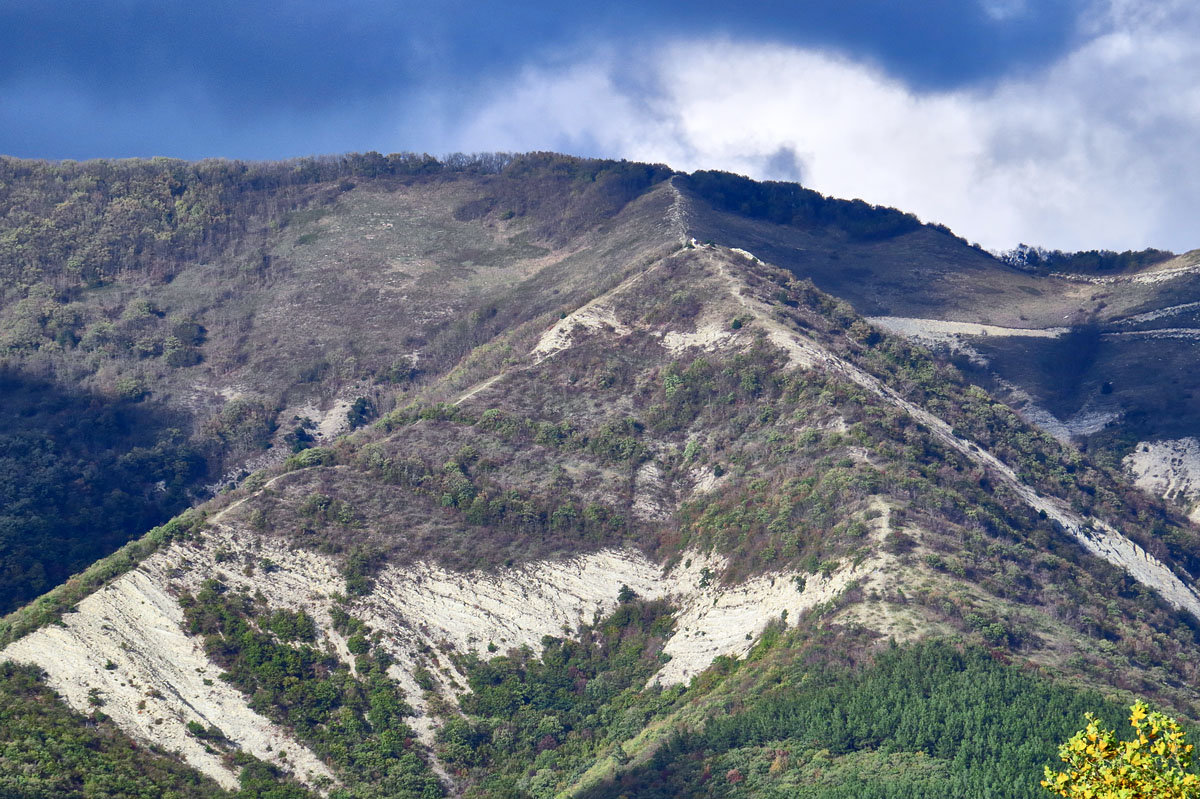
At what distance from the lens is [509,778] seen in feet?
208

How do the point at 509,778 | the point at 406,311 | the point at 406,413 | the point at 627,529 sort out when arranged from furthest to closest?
the point at 406,311
the point at 406,413
the point at 627,529
the point at 509,778

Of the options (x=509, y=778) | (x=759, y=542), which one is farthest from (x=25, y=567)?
(x=759, y=542)

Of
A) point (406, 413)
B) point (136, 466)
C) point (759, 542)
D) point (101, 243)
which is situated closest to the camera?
point (759, 542)

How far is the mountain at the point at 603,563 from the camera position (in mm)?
58062

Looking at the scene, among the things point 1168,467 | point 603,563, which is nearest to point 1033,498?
point 1168,467

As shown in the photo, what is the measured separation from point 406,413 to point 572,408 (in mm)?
13637

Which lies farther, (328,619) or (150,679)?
(328,619)

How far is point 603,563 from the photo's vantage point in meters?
80.0

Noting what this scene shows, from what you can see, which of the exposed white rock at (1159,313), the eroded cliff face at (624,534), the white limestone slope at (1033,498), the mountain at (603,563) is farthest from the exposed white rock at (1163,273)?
the white limestone slope at (1033,498)

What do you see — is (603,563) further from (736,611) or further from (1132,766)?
(1132,766)

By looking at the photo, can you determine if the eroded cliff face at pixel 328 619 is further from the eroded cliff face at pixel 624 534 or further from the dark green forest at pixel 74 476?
the dark green forest at pixel 74 476

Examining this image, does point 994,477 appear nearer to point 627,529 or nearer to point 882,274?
point 627,529

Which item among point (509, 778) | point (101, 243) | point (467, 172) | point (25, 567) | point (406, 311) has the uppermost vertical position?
point (467, 172)

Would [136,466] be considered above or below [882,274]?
below
